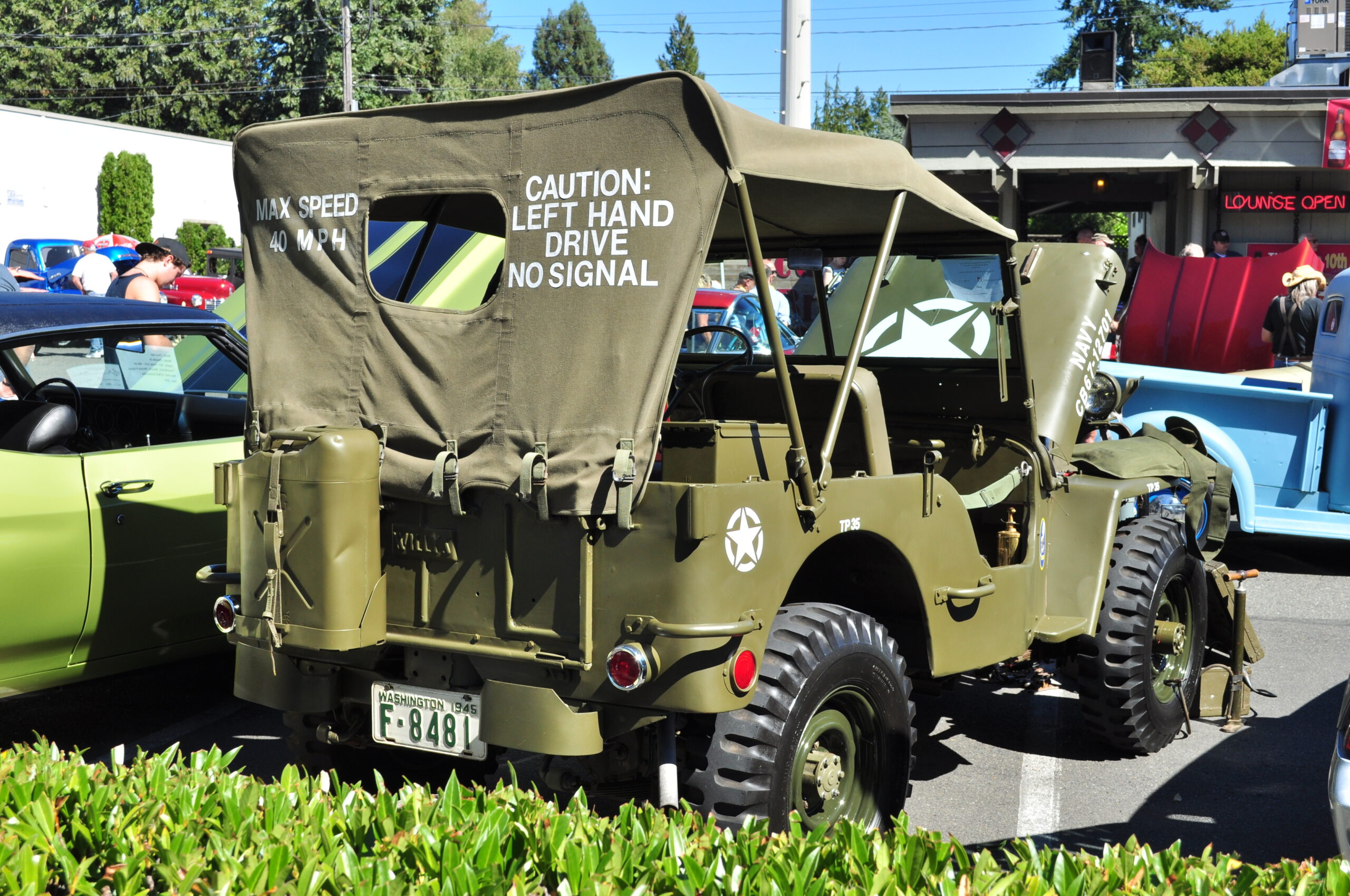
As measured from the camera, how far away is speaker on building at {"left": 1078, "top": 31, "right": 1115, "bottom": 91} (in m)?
18.1

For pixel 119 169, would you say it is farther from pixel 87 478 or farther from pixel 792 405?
pixel 792 405

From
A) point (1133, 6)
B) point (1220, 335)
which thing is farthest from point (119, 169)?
point (1133, 6)

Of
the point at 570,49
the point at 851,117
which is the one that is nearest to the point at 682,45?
the point at 570,49

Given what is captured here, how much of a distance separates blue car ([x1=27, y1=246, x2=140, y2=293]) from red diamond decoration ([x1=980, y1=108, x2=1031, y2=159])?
34.8ft

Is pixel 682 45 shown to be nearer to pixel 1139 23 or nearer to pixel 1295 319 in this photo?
pixel 1139 23

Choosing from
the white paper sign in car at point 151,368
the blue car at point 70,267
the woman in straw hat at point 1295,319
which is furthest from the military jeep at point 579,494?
the blue car at point 70,267


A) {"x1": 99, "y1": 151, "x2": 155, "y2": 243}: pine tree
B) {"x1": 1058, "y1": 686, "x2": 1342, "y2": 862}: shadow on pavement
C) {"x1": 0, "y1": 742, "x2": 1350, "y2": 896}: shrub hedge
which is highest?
{"x1": 99, "y1": 151, "x2": 155, "y2": 243}: pine tree

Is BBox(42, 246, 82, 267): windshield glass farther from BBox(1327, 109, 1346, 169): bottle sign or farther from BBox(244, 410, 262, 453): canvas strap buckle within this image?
BBox(244, 410, 262, 453): canvas strap buckle

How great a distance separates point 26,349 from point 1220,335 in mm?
9771

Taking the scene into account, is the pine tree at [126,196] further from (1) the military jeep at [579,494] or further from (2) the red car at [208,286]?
(1) the military jeep at [579,494]

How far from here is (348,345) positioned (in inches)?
149

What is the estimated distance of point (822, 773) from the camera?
3.63m

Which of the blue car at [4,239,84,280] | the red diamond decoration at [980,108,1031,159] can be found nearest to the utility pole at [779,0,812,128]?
the red diamond decoration at [980,108,1031,159]

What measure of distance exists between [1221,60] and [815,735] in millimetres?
53384
